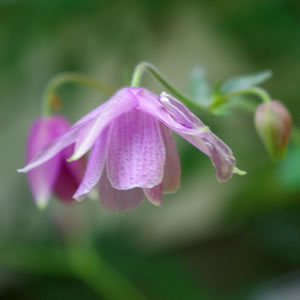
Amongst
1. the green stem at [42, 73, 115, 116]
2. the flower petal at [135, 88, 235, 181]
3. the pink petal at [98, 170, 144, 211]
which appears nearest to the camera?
the flower petal at [135, 88, 235, 181]

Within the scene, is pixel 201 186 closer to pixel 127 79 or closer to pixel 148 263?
pixel 148 263

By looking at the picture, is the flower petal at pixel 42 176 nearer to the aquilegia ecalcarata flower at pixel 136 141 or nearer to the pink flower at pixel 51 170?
the pink flower at pixel 51 170

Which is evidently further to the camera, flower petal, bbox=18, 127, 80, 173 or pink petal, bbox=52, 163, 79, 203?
pink petal, bbox=52, 163, 79, 203

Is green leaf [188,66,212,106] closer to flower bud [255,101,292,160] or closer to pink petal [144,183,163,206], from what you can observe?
flower bud [255,101,292,160]

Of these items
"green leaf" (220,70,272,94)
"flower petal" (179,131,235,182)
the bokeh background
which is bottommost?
"flower petal" (179,131,235,182)

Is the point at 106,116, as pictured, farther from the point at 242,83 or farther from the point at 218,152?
the point at 242,83

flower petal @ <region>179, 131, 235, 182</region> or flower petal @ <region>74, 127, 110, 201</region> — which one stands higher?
flower petal @ <region>74, 127, 110, 201</region>

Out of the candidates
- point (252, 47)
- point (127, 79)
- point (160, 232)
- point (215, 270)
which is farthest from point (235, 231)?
point (127, 79)

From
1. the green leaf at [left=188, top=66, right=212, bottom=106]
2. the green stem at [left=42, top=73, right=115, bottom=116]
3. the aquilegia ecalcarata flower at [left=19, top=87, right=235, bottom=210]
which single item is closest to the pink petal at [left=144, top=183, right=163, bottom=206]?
the aquilegia ecalcarata flower at [left=19, top=87, right=235, bottom=210]

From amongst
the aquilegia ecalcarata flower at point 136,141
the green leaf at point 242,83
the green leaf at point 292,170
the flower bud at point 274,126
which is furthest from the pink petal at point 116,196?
the green leaf at point 292,170
